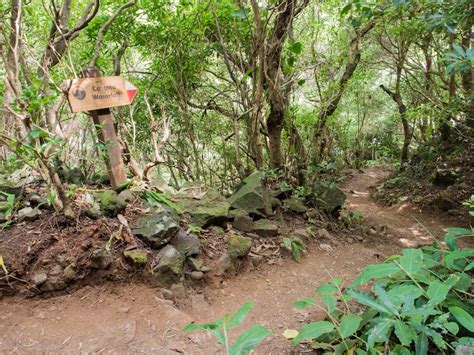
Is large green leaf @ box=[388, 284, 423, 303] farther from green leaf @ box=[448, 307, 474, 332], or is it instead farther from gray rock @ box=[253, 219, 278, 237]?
gray rock @ box=[253, 219, 278, 237]

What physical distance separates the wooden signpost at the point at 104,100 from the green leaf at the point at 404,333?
9.44 ft

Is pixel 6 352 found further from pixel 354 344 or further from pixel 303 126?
pixel 303 126

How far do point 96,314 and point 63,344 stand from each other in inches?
12.1

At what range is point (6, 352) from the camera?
6.63ft

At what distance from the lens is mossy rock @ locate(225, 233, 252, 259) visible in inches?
136

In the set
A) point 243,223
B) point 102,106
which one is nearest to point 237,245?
point 243,223

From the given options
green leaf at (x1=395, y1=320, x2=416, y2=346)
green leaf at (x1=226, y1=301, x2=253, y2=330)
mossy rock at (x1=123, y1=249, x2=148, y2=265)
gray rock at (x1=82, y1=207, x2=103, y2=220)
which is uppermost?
gray rock at (x1=82, y1=207, x2=103, y2=220)

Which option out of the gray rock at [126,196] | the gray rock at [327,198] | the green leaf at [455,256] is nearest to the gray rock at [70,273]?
the gray rock at [126,196]

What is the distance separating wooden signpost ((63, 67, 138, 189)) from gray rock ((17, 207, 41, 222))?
2.49ft

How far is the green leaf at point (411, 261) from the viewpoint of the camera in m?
1.73

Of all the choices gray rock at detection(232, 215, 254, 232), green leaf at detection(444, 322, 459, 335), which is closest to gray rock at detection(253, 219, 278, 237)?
gray rock at detection(232, 215, 254, 232)

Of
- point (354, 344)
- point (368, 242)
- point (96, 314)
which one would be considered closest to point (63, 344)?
point (96, 314)

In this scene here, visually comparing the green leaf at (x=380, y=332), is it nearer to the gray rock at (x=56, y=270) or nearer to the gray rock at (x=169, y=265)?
the gray rock at (x=169, y=265)

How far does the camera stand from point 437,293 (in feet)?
5.15
